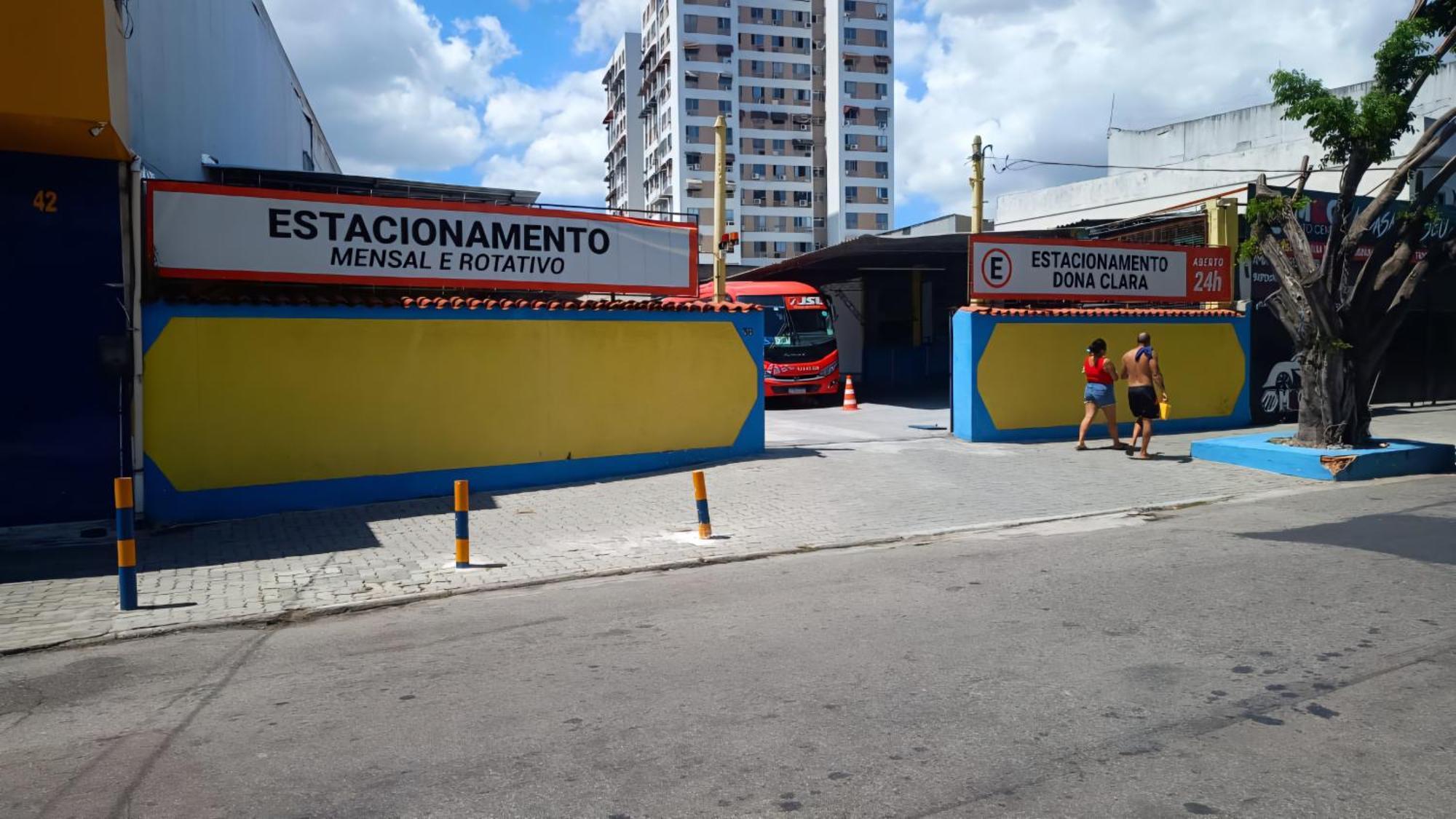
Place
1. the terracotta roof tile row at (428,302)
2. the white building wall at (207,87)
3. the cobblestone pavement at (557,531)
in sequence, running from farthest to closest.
A: 1. the white building wall at (207,87)
2. the terracotta roof tile row at (428,302)
3. the cobblestone pavement at (557,531)

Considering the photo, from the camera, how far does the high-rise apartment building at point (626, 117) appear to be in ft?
298

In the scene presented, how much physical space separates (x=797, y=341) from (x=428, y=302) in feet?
47.2

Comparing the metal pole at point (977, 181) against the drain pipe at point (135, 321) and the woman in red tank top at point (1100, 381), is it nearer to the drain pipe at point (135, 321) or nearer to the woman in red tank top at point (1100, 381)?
the woman in red tank top at point (1100, 381)

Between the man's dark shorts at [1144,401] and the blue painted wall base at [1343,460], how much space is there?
116cm

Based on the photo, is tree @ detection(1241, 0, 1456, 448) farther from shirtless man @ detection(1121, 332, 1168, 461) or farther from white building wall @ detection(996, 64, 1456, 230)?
white building wall @ detection(996, 64, 1456, 230)

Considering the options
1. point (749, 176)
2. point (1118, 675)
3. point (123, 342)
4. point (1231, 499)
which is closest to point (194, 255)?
point (123, 342)

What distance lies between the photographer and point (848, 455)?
581 inches

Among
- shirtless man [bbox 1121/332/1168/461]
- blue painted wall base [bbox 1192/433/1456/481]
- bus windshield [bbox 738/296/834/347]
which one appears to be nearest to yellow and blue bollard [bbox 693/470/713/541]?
shirtless man [bbox 1121/332/1168/461]

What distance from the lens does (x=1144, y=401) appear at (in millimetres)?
14062

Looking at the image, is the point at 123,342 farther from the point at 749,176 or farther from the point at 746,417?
the point at 749,176

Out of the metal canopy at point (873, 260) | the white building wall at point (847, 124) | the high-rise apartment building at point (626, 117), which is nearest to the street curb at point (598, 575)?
the metal canopy at point (873, 260)

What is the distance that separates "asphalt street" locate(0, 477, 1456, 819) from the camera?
3.81m

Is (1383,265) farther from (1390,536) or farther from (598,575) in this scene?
(598,575)

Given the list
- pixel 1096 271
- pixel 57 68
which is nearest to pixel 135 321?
pixel 57 68
